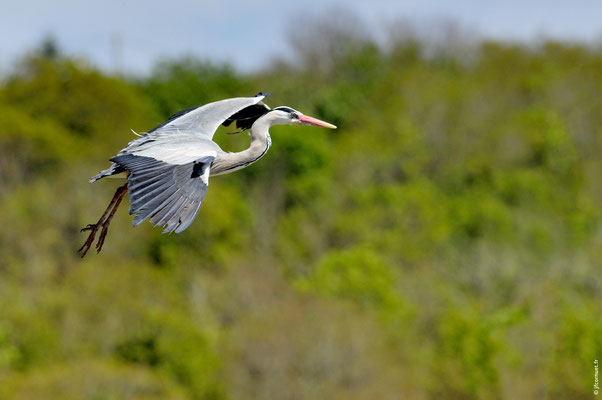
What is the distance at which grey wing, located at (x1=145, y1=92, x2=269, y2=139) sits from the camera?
1259 cm

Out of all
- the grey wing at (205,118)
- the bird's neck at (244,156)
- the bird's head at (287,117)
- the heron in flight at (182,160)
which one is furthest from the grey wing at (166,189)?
the bird's head at (287,117)

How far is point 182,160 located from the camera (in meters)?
11.2

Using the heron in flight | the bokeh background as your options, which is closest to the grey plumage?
the heron in flight

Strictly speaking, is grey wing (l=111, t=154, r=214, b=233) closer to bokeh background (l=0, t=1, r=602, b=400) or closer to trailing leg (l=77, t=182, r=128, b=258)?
trailing leg (l=77, t=182, r=128, b=258)

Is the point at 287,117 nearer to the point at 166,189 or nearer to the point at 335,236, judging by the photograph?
the point at 166,189

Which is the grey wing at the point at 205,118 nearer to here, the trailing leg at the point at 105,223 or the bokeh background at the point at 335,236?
the trailing leg at the point at 105,223

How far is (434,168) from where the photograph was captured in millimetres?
68500

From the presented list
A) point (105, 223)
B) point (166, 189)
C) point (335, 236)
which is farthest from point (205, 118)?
point (335, 236)

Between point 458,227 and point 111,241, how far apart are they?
21423 mm

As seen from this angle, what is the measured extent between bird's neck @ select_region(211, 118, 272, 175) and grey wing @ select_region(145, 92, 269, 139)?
1.04 feet

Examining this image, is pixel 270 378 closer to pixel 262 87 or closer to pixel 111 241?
pixel 111 241

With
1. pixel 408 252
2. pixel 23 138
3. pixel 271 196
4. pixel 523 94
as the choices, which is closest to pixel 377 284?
pixel 408 252

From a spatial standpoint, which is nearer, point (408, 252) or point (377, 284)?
point (377, 284)

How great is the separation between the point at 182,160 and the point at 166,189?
60 centimetres
